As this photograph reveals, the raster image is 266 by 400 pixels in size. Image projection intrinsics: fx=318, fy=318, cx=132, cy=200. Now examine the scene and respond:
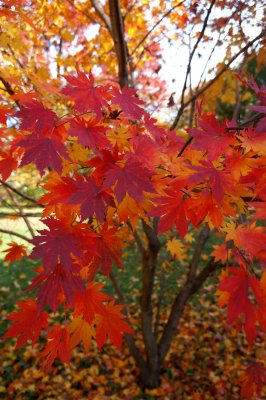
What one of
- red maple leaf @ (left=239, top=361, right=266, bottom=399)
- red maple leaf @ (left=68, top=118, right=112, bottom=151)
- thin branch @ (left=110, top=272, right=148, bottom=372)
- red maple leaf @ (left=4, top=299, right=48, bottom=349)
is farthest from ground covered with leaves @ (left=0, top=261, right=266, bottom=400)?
red maple leaf @ (left=68, top=118, right=112, bottom=151)

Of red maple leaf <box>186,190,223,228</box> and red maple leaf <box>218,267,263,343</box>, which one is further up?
red maple leaf <box>186,190,223,228</box>

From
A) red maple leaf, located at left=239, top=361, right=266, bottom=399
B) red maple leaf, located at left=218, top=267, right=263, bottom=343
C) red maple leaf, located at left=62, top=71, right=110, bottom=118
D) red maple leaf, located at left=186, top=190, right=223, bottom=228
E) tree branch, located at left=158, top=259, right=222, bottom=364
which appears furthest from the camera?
tree branch, located at left=158, top=259, right=222, bottom=364

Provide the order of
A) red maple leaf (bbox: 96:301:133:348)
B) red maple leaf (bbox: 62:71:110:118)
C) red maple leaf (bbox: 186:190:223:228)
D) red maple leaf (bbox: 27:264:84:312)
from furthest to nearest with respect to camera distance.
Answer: red maple leaf (bbox: 96:301:133:348) → red maple leaf (bbox: 62:71:110:118) → red maple leaf (bbox: 186:190:223:228) → red maple leaf (bbox: 27:264:84:312)

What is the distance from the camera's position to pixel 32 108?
1.17m

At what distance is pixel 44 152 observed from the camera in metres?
1.01

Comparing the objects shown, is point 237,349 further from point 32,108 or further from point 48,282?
point 32,108

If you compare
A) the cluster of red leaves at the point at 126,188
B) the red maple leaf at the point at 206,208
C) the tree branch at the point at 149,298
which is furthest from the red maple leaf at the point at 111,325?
the tree branch at the point at 149,298

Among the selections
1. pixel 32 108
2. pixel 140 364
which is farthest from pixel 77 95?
pixel 140 364

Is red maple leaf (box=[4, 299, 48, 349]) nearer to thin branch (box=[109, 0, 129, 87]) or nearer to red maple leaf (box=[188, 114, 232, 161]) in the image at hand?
red maple leaf (box=[188, 114, 232, 161])

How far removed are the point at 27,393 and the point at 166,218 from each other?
294cm

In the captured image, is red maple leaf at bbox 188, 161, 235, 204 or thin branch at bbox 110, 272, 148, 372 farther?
thin branch at bbox 110, 272, 148, 372

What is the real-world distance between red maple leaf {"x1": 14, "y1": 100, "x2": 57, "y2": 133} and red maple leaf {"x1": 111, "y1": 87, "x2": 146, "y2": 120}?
0.28m

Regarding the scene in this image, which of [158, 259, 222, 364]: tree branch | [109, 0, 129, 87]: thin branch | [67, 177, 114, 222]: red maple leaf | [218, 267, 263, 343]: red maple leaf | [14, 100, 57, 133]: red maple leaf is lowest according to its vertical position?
[158, 259, 222, 364]: tree branch

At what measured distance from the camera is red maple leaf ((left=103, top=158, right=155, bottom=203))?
3.14ft
